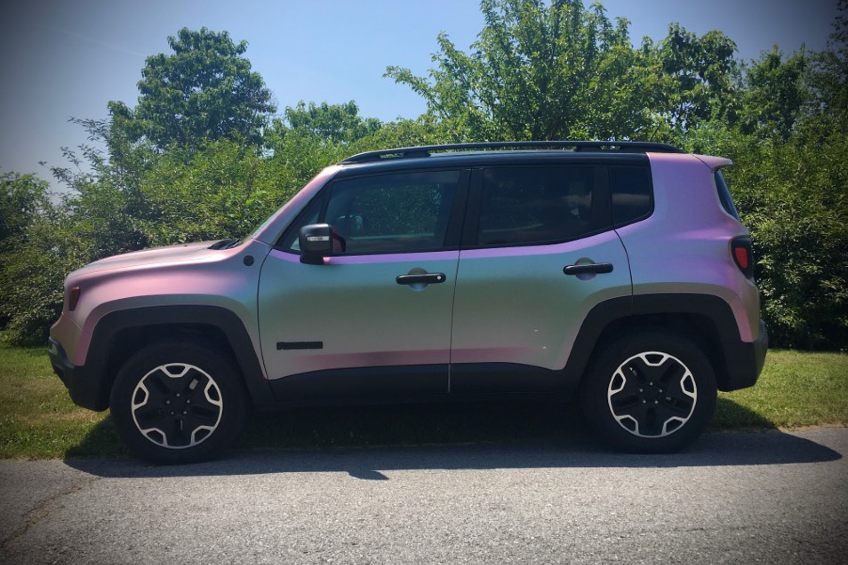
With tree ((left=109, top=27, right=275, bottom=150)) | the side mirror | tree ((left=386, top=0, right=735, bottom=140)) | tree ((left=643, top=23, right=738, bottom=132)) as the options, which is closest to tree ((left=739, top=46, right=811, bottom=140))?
tree ((left=643, top=23, right=738, bottom=132))

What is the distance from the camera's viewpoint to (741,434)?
17.3 ft

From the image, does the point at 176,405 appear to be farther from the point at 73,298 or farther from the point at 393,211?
the point at 393,211

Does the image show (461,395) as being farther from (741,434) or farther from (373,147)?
(373,147)

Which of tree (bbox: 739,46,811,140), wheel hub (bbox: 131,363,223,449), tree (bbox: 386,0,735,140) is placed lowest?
wheel hub (bbox: 131,363,223,449)

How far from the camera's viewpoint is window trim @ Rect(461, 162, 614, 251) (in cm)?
477

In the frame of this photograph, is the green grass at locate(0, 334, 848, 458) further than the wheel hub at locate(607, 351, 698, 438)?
Yes

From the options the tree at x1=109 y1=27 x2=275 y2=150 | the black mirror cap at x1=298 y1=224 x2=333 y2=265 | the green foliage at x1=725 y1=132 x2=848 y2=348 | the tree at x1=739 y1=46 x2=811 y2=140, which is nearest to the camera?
the black mirror cap at x1=298 y1=224 x2=333 y2=265

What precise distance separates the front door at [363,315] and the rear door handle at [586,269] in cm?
74

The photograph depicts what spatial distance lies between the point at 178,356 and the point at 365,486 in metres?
1.54

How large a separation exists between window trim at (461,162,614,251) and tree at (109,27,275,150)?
45222 millimetres

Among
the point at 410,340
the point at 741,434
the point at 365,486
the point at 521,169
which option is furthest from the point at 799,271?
the point at 365,486

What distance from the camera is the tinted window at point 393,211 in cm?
479

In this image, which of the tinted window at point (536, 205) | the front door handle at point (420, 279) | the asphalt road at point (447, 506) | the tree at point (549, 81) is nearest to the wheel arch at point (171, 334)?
the asphalt road at point (447, 506)

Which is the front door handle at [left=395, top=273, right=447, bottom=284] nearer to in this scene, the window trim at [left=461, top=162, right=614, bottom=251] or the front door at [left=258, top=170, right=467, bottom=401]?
the front door at [left=258, top=170, right=467, bottom=401]
